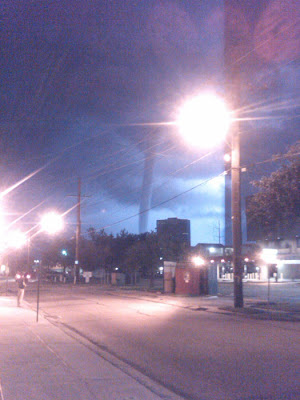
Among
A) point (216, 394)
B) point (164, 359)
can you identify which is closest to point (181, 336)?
point (164, 359)

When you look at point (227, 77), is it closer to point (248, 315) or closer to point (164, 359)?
point (248, 315)

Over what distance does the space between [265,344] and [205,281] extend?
24.4m

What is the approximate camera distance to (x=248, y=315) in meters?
22.3

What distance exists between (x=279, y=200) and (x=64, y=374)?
55.8ft

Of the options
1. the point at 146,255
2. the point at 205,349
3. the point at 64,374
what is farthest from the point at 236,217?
the point at 146,255

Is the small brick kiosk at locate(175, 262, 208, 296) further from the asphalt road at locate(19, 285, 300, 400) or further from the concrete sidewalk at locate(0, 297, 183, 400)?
the concrete sidewalk at locate(0, 297, 183, 400)

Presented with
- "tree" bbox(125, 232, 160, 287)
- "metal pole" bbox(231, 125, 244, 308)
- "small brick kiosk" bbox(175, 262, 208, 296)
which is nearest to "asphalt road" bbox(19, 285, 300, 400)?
"metal pole" bbox(231, 125, 244, 308)

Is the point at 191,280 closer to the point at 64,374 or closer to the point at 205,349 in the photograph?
the point at 205,349

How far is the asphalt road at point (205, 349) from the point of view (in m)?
9.16

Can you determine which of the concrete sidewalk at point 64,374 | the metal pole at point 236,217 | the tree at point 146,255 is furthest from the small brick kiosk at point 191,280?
the concrete sidewalk at point 64,374

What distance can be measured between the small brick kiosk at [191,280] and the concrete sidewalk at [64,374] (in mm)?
24191

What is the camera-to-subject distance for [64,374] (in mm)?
9383

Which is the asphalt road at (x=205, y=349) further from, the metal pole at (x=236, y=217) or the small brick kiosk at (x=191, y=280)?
the small brick kiosk at (x=191, y=280)

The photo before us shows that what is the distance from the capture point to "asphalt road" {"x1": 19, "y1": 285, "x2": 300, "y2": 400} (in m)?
9.16
